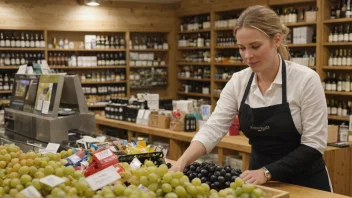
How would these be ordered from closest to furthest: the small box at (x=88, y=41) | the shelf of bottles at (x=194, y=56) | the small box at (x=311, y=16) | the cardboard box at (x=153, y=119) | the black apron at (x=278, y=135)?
the black apron at (x=278, y=135) < the cardboard box at (x=153, y=119) < the small box at (x=311, y=16) < the small box at (x=88, y=41) < the shelf of bottles at (x=194, y=56)

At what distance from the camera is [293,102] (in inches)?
94.3

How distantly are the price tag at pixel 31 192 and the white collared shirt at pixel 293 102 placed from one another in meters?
1.15

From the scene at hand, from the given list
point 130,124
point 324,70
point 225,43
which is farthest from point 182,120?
point 225,43

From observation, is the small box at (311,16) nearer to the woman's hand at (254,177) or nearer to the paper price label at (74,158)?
the woman's hand at (254,177)

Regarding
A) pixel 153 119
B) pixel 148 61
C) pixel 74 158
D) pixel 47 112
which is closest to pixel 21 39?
pixel 148 61

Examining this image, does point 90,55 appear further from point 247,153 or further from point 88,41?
point 247,153

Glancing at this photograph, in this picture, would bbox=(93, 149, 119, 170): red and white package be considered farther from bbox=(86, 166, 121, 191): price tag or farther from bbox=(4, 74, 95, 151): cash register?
bbox=(4, 74, 95, 151): cash register

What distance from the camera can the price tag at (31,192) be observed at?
1562 mm

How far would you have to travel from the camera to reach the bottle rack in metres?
8.72

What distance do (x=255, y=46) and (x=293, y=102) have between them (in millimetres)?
370

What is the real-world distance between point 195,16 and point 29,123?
6.30 m

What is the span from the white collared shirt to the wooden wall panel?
667 centimetres

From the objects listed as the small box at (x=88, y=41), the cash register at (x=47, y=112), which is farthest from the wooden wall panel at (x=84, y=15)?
the cash register at (x=47, y=112)

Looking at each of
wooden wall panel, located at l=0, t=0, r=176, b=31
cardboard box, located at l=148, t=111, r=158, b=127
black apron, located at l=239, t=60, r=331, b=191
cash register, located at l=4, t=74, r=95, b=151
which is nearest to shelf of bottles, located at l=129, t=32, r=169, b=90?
wooden wall panel, located at l=0, t=0, r=176, b=31
